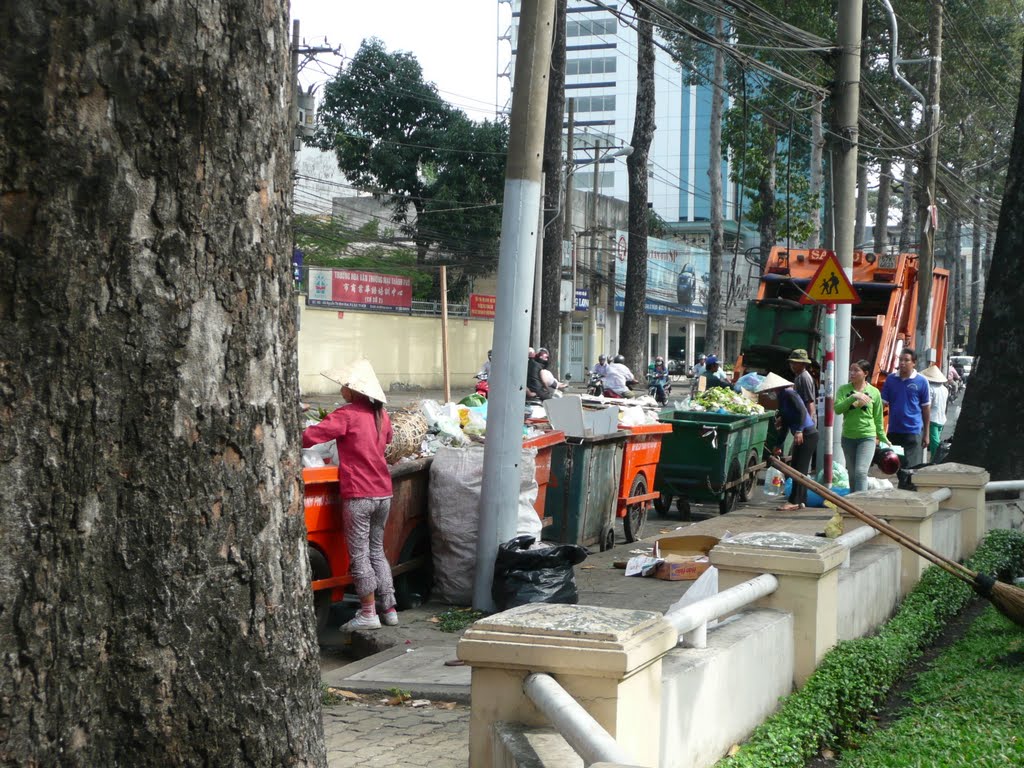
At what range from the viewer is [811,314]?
19688 mm

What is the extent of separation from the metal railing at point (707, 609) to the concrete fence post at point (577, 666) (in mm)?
557

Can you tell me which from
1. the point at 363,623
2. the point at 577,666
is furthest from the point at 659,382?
the point at 577,666

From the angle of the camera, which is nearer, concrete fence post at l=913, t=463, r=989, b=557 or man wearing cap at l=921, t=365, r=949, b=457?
concrete fence post at l=913, t=463, r=989, b=557

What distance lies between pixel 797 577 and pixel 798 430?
28.5 ft

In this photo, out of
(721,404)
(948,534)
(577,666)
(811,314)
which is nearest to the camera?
(577,666)

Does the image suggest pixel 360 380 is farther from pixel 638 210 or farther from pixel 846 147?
pixel 638 210

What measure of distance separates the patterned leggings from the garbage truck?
12.5 meters

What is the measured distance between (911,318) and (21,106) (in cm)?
2122

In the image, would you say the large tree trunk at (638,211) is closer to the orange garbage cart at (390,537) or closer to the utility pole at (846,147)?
the utility pole at (846,147)

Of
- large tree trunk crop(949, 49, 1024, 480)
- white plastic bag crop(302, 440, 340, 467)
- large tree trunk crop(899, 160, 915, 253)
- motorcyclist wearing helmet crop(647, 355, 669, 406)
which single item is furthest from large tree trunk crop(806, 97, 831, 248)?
white plastic bag crop(302, 440, 340, 467)

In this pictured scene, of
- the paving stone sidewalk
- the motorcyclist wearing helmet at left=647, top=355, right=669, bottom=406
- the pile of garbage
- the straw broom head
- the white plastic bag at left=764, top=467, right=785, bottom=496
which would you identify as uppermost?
the pile of garbage

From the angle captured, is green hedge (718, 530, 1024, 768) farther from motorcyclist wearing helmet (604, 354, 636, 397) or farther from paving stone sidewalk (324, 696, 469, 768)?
motorcyclist wearing helmet (604, 354, 636, 397)

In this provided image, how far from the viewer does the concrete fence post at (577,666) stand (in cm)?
348

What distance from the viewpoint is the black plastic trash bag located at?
803cm
